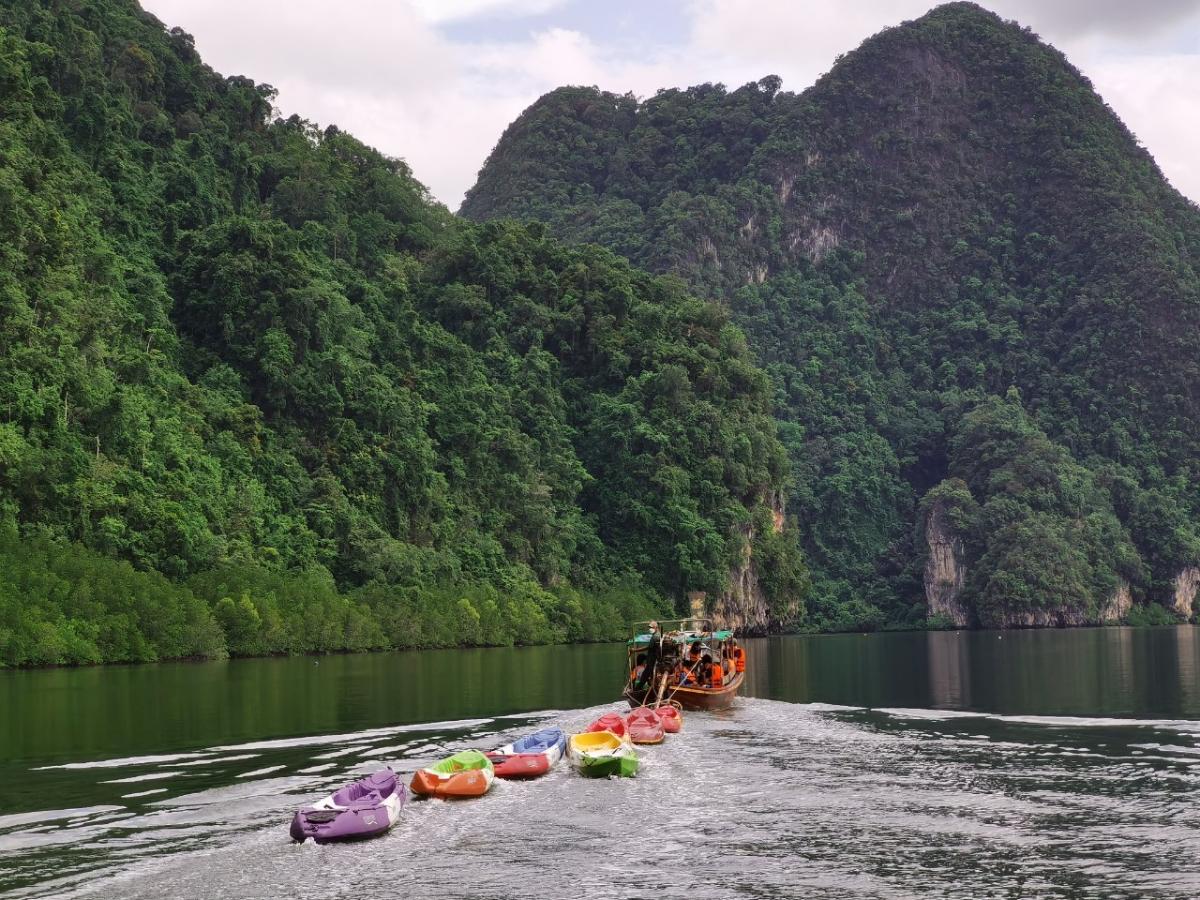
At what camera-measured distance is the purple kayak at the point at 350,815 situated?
61.8 ft

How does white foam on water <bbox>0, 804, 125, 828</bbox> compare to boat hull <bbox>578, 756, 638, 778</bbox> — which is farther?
boat hull <bbox>578, 756, 638, 778</bbox>

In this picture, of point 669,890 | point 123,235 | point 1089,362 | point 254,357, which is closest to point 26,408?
point 254,357

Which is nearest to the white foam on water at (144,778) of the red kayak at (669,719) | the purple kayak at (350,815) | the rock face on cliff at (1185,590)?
the purple kayak at (350,815)

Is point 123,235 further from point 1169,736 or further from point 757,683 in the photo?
point 1169,736

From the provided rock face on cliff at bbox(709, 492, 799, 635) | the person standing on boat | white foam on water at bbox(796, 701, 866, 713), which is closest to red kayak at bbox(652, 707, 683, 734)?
the person standing on boat

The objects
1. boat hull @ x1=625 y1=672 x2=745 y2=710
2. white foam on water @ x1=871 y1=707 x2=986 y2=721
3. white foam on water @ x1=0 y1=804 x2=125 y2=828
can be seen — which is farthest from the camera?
boat hull @ x1=625 y1=672 x2=745 y2=710

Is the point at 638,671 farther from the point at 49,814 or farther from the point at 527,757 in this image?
the point at 49,814

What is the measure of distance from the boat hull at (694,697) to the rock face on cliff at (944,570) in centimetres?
11412

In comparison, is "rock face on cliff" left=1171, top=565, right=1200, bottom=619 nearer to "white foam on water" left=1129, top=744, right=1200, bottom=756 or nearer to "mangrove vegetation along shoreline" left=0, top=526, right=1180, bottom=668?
"mangrove vegetation along shoreline" left=0, top=526, right=1180, bottom=668

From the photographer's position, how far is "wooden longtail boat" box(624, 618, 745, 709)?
38.1m

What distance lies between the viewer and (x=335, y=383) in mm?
90125

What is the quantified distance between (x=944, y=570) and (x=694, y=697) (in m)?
119

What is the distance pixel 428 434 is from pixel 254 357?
1498cm

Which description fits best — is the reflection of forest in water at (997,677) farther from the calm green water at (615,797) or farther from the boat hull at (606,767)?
the boat hull at (606,767)
